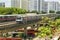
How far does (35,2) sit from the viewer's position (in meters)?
45.6

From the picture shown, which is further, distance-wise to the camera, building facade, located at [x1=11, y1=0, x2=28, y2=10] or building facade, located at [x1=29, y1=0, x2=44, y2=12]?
building facade, located at [x1=29, y1=0, x2=44, y2=12]

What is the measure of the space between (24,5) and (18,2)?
2.19 metres

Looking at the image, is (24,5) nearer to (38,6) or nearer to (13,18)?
(38,6)

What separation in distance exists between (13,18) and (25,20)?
4.37ft

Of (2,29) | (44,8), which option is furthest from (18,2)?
(2,29)

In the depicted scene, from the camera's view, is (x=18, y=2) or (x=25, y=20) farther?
(x=18, y=2)

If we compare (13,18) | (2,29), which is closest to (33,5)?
(13,18)

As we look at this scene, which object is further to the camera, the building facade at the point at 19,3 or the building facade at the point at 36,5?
the building facade at the point at 36,5

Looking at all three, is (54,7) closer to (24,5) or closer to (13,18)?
(24,5)

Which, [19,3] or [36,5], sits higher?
[19,3]

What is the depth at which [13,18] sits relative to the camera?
17.5m

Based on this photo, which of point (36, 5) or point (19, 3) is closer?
point (19, 3)

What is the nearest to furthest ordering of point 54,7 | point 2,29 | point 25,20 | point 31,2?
point 2,29 < point 25,20 < point 31,2 < point 54,7

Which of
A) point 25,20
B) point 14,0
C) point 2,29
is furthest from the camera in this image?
point 14,0
